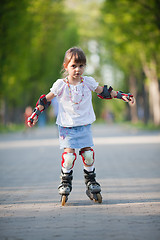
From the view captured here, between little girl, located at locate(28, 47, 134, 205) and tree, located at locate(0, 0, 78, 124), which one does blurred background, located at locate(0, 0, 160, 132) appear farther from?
little girl, located at locate(28, 47, 134, 205)

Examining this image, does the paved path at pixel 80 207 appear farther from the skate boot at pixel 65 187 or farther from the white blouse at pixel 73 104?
the white blouse at pixel 73 104

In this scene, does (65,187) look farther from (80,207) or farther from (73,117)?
(73,117)

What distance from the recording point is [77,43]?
167 ft

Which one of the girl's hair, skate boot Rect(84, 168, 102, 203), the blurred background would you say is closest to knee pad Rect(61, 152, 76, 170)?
skate boot Rect(84, 168, 102, 203)

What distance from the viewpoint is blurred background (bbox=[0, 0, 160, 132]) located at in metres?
25.6

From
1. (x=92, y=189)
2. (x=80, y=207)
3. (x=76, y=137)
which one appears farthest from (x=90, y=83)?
(x=80, y=207)

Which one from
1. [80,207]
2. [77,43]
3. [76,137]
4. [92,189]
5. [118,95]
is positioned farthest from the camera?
[77,43]

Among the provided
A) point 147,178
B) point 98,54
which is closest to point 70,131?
point 147,178

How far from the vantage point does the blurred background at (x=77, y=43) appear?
84.1 ft

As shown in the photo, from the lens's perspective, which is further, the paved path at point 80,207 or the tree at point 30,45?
the tree at point 30,45

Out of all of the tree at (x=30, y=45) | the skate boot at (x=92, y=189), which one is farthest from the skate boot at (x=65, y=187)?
the tree at (x=30, y=45)

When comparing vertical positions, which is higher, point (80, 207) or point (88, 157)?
point (88, 157)

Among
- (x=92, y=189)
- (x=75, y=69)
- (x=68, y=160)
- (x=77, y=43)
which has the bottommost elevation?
(x=92, y=189)

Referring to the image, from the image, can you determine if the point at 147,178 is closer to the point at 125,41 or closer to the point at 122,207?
the point at 122,207
